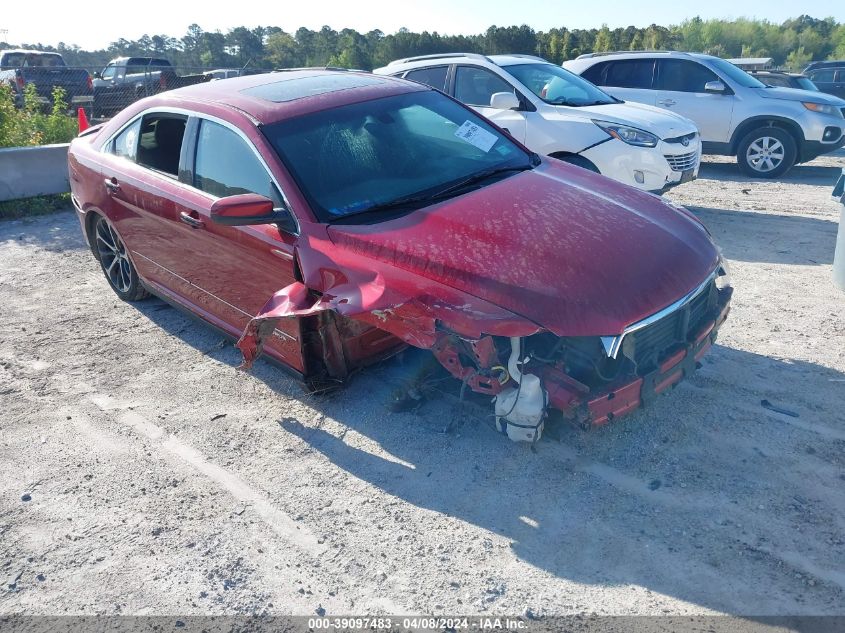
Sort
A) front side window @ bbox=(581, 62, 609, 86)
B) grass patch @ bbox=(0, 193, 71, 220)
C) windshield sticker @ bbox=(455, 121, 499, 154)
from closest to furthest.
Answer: windshield sticker @ bbox=(455, 121, 499, 154) → grass patch @ bbox=(0, 193, 71, 220) → front side window @ bbox=(581, 62, 609, 86)

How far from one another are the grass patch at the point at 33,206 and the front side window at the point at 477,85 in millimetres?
5551

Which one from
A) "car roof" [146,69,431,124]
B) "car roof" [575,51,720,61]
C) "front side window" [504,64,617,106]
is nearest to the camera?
"car roof" [146,69,431,124]

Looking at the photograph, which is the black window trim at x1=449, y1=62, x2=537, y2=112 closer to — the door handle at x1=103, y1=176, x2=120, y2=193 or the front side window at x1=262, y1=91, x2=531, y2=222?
the front side window at x1=262, y1=91, x2=531, y2=222

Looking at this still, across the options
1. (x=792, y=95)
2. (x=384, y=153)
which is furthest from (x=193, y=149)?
(x=792, y=95)

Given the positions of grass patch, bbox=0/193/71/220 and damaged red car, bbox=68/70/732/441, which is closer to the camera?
damaged red car, bbox=68/70/732/441

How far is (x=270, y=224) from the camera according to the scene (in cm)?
387

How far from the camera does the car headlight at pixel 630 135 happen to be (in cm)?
728

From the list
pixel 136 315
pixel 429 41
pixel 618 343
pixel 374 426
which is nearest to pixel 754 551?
pixel 618 343

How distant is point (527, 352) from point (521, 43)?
31459 mm

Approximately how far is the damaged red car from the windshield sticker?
1 centimetres

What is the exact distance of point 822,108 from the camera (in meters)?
9.90

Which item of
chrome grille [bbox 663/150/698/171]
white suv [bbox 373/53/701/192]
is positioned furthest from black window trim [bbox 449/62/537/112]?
chrome grille [bbox 663/150/698/171]

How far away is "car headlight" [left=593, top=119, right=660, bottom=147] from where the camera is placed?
728 cm

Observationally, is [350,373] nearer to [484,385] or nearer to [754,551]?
[484,385]
